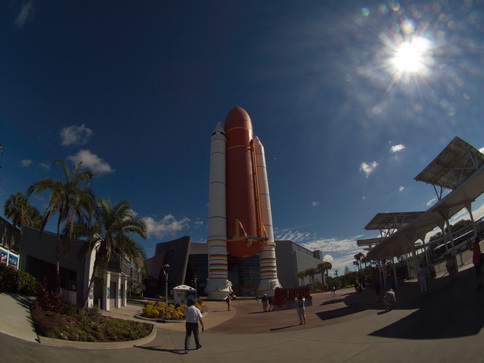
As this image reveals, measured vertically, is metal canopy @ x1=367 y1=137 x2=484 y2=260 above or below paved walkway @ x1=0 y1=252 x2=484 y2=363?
above

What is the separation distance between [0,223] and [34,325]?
19.3 metres

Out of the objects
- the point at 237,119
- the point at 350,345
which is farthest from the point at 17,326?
the point at 237,119

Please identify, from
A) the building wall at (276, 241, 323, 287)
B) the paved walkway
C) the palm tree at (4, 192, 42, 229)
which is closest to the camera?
the paved walkway

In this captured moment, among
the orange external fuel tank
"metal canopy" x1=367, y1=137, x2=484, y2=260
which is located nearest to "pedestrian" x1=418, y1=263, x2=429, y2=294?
"metal canopy" x1=367, y1=137, x2=484, y2=260

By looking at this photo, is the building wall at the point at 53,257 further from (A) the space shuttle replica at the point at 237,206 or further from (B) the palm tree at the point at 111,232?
(A) the space shuttle replica at the point at 237,206

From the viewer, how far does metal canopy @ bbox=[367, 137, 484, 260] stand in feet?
43.3

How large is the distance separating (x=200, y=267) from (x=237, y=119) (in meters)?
35.0

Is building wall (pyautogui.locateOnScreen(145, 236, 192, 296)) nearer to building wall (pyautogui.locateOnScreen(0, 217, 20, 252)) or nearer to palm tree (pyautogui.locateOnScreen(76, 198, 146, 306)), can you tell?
building wall (pyautogui.locateOnScreen(0, 217, 20, 252))

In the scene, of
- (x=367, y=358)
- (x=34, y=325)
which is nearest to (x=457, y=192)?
(x=367, y=358)

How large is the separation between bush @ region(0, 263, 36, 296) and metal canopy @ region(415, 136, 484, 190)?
82.4 feet

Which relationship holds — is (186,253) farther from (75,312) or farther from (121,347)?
(121,347)

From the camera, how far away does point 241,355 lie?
7203 mm

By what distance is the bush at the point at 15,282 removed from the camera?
1358 cm

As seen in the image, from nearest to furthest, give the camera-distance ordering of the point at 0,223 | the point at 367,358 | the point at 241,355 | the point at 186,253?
the point at 367,358 → the point at 241,355 → the point at 0,223 → the point at 186,253
